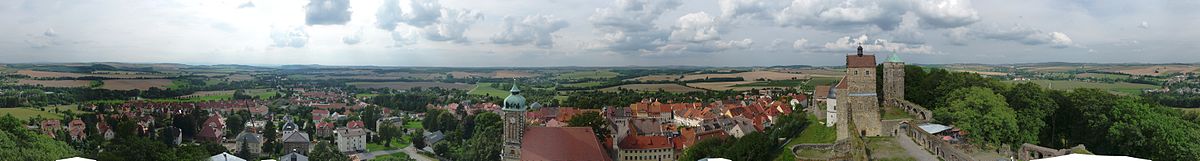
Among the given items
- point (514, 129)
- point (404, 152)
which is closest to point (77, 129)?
point (404, 152)

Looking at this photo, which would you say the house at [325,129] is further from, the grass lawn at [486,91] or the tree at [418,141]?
the grass lawn at [486,91]

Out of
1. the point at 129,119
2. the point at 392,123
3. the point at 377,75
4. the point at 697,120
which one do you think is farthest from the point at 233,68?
the point at 697,120

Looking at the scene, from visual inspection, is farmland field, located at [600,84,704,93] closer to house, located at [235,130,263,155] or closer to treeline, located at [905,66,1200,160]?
house, located at [235,130,263,155]

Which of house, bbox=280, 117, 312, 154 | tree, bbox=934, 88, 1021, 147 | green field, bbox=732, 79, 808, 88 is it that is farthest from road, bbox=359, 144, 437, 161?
green field, bbox=732, 79, 808, 88

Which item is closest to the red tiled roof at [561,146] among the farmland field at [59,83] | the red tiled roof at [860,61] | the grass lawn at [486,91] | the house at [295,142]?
the red tiled roof at [860,61]

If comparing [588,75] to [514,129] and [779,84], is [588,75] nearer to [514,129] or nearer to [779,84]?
[779,84]

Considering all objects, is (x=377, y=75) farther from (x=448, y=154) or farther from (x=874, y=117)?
(x=874, y=117)
